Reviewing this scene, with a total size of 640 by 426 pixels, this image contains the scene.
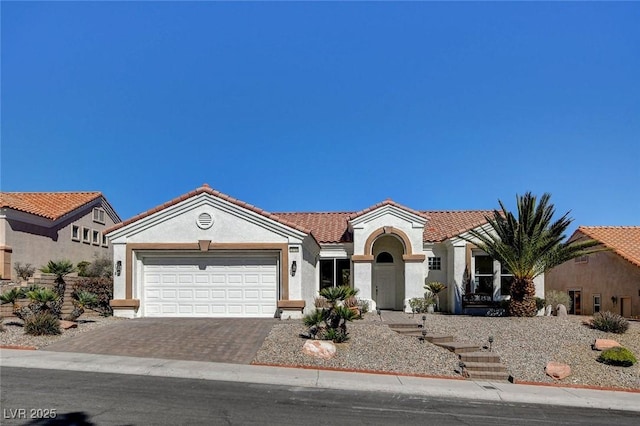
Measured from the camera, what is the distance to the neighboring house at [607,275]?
2392 centimetres

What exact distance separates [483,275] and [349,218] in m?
6.66

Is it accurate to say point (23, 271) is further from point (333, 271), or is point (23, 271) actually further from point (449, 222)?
point (449, 222)

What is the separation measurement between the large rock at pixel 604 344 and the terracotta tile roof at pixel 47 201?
23641mm

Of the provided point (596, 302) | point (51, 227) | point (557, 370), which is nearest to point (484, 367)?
point (557, 370)

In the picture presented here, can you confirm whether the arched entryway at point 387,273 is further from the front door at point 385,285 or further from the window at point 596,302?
the window at point 596,302

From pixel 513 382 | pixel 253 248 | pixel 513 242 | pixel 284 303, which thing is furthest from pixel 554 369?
pixel 253 248

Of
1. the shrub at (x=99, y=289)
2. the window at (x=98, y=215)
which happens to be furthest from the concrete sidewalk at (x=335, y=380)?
the window at (x=98, y=215)

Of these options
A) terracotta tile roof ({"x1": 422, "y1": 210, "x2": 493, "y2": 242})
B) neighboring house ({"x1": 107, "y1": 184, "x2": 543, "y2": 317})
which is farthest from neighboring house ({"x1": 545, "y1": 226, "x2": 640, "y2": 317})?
neighboring house ({"x1": 107, "y1": 184, "x2": 543, "y2": 317})

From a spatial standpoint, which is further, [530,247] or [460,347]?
[530,247]

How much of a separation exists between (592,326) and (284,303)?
10.7m

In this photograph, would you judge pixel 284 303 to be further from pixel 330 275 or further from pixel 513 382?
pixel 513 382

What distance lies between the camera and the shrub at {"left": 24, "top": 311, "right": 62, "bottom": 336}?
14852 mm

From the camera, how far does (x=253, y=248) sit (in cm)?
1944

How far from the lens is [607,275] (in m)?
25.7
